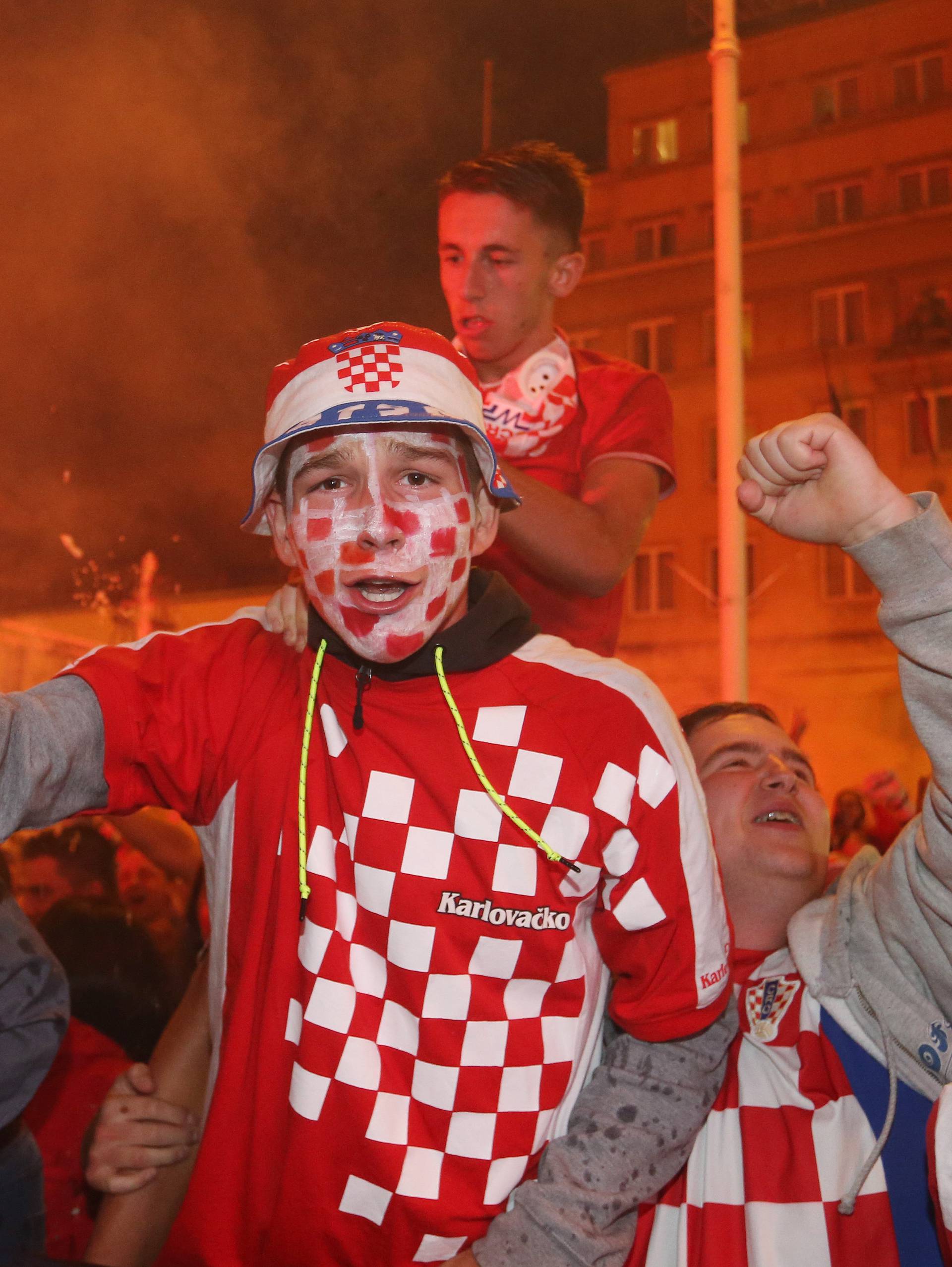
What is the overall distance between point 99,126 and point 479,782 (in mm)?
3325

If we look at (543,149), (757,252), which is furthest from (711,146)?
(543,149)

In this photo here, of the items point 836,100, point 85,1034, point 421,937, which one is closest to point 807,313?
point 836,100

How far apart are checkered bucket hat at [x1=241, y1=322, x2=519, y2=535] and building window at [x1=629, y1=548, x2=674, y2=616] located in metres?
6.51

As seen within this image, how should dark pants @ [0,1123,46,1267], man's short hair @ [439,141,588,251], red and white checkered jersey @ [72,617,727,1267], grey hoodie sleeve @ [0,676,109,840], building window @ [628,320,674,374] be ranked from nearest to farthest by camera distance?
grey hoodie sleeve @ [0,676,109,840] → red and white checkered jersey @ [72,617,727,1267] → dark pants @ [0,1123,46,1267] → man's short hair @ [439,141,588,251] → building window @ [628,320,674,374]

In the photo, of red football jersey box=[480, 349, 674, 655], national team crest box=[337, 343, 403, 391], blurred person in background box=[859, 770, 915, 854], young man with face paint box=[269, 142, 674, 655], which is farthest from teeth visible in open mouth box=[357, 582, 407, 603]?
blurred person in background box=[859, 770, 915, 854]

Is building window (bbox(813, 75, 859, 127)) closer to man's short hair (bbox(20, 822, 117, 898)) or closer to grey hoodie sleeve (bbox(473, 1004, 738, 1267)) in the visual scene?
man's short hair (bbox(20, 822, 117, 898))

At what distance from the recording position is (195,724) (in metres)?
1.35

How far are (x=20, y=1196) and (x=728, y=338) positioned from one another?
131 inches

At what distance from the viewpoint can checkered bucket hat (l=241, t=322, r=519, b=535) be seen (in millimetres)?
1321

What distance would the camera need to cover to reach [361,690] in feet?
4.41

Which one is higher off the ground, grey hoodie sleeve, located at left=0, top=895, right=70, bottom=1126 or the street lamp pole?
the street lamp pole

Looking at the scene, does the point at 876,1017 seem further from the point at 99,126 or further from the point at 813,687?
the point at 813,687

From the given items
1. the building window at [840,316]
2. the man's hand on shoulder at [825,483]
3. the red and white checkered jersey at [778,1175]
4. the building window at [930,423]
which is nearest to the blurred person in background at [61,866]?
the red and white checkered jersey at [778,1175]

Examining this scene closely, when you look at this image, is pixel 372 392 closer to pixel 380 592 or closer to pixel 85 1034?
pixel 380 592
